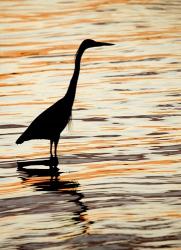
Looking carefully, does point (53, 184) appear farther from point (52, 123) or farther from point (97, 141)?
point (97, 141)

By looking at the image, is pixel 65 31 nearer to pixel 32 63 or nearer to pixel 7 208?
pixel 32 63

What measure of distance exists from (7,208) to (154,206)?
1828 millimetres

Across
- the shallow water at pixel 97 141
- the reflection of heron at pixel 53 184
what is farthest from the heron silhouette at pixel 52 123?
the reflection of heron at pixel 53 184

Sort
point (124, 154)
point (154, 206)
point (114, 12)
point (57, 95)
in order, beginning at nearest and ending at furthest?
point (154, 206), point (124, 154), point (57, 95), point (114, 12)

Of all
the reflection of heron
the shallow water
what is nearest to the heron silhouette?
the shallow water

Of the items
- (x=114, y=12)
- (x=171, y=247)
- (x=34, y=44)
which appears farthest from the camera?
(x=114, y=12)

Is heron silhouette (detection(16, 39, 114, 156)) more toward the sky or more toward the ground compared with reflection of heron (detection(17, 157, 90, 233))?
more toward the sky

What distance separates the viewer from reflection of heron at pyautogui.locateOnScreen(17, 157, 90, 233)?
11.0m

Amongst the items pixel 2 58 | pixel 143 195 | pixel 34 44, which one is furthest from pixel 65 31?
pixel 143 195

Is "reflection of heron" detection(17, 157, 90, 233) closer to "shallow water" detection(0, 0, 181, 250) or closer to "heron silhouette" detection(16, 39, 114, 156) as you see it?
"shallow water" detection(0, 0, 181, 250)

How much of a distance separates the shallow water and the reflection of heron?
15mm

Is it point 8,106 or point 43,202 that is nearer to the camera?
point 43,202

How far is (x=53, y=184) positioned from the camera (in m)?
13.0

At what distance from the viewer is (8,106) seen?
20297mm
